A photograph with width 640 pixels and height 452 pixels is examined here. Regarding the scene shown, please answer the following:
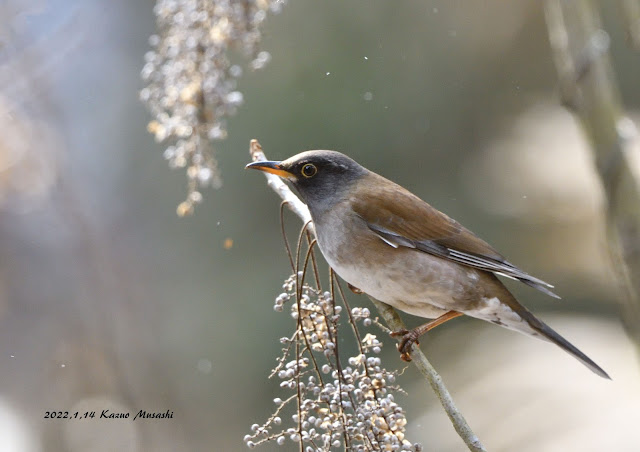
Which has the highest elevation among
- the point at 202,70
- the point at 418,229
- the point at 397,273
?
the point at 202,70

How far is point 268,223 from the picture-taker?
6.96m

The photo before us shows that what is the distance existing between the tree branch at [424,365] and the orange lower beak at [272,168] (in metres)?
0.04

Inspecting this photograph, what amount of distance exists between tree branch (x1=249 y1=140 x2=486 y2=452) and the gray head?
0.06 meters

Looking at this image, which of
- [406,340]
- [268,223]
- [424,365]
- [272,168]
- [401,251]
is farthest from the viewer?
[268,223]

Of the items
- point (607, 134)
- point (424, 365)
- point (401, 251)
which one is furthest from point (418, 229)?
point (607, 134)

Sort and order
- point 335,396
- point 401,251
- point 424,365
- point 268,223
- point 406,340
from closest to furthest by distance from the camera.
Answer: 1. point 335,396
2. point 424,365
3. point 406,340
4. point 401,251
5. point 268,223

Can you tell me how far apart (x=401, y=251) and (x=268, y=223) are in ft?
14.0

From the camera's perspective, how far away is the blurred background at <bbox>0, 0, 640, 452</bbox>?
5.26 m

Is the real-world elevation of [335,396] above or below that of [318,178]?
below

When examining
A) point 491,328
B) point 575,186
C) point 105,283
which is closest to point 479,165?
point 575,186

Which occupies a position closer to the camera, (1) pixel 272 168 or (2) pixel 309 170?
(1) pixel 272 168

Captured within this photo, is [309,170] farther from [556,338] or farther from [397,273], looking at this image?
[556,338]

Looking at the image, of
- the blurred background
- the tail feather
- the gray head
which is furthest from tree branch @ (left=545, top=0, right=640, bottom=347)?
the blurred background

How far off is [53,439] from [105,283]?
1.35 metres
